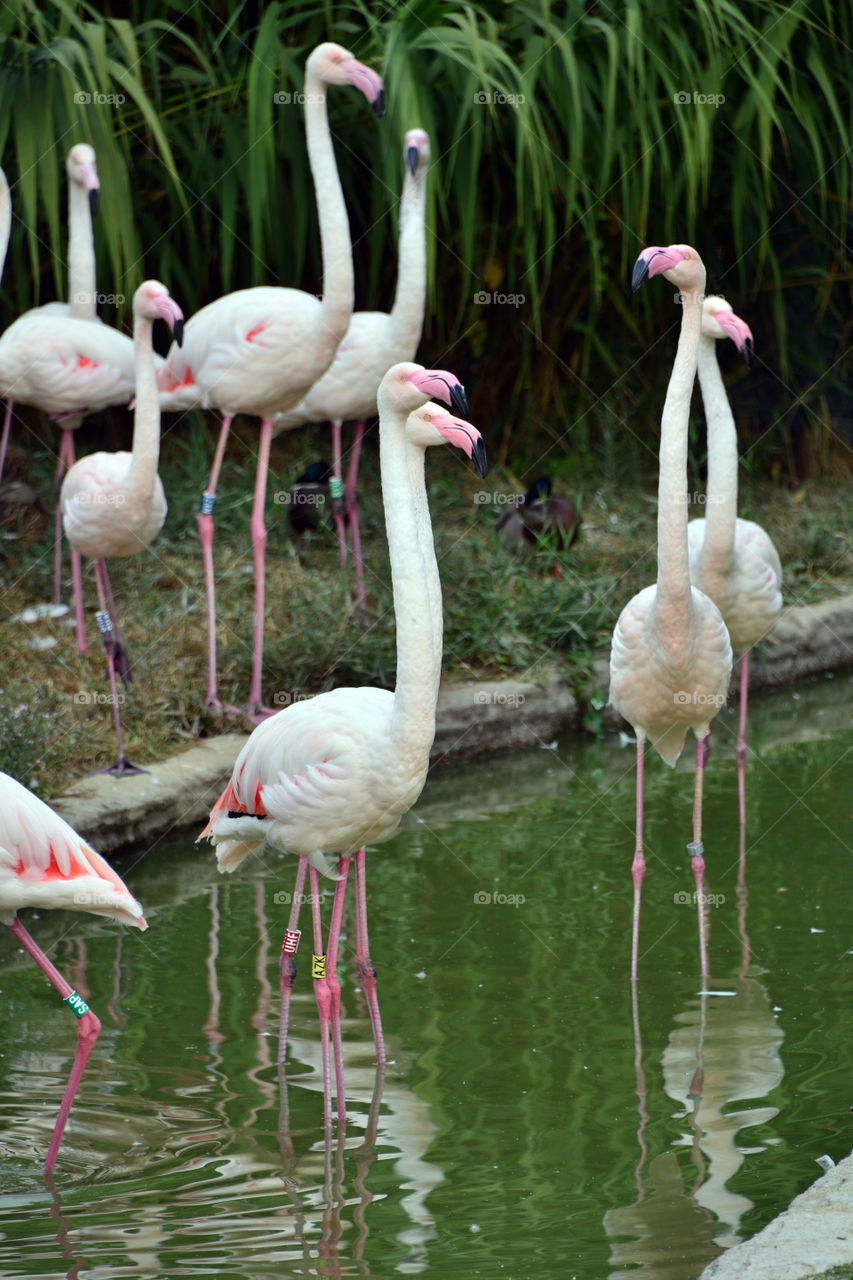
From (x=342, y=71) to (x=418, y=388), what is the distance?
3125mm

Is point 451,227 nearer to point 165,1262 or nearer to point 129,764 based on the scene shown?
point 129,764

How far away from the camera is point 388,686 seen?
20.4ft

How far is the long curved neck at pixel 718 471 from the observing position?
488 centimetres

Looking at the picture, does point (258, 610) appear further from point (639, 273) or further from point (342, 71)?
point (639, 273)

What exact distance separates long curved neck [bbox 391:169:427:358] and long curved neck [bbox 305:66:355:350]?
449 millimetres

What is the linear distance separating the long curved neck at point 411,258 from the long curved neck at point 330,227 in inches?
17.7

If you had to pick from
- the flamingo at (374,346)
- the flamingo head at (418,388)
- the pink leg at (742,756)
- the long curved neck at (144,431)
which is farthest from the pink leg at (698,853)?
the flamingo at (374,346)

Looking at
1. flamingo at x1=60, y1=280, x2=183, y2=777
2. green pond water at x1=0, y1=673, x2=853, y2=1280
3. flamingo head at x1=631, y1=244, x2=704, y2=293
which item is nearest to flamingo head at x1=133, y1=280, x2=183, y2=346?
flamingo at x1=60, y1=280, x2=183, y2=777

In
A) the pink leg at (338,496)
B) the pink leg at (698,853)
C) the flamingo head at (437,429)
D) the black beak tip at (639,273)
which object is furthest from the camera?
the pink leg at (338,496)

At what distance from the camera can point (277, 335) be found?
19.9 ft

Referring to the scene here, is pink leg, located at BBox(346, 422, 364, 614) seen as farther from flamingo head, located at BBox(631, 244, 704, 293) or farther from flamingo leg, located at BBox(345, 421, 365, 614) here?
flamingo head, located at BBox(631, 244, 704, 293)

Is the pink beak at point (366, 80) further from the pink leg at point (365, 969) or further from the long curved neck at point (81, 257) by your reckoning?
the pink leg at point (365, 969)

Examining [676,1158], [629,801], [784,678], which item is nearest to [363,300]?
[784,678]

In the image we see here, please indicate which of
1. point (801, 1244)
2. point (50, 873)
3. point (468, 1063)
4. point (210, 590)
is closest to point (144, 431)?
point (210, 590)
